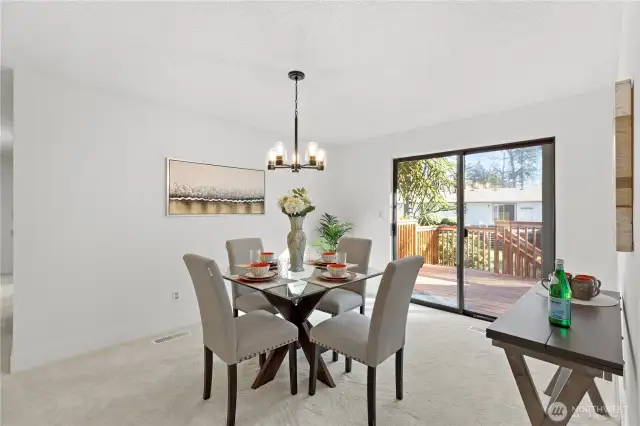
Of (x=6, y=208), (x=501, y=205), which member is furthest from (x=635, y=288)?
(x=6, y=208)

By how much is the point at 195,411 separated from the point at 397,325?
1408mm

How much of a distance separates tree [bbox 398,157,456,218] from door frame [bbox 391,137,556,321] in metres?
0.07

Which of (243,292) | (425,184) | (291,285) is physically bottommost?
(243,292)

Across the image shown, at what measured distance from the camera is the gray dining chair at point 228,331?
1.80m

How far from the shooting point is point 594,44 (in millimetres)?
1981

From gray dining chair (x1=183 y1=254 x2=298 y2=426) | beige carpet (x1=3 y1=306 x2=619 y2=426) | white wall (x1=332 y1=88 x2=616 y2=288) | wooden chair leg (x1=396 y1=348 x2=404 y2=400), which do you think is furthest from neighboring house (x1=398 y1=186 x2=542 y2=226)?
gray dining chair (x1=183 y1=254 x2=298 y2=426)

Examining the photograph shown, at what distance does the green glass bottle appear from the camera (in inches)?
50.4

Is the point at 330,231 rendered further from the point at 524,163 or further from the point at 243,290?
the point at 524,163

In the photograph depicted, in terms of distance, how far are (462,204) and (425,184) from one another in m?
0.60

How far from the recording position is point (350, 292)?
9.48 feet

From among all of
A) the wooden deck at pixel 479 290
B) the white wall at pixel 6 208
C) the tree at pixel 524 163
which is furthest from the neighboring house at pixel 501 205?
the white wall at pixel 6 208

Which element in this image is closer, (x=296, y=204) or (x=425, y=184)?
(x=296, y=204)

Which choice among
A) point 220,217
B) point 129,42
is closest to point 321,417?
point 220,217

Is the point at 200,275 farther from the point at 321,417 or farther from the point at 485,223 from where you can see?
the point at 485,223
